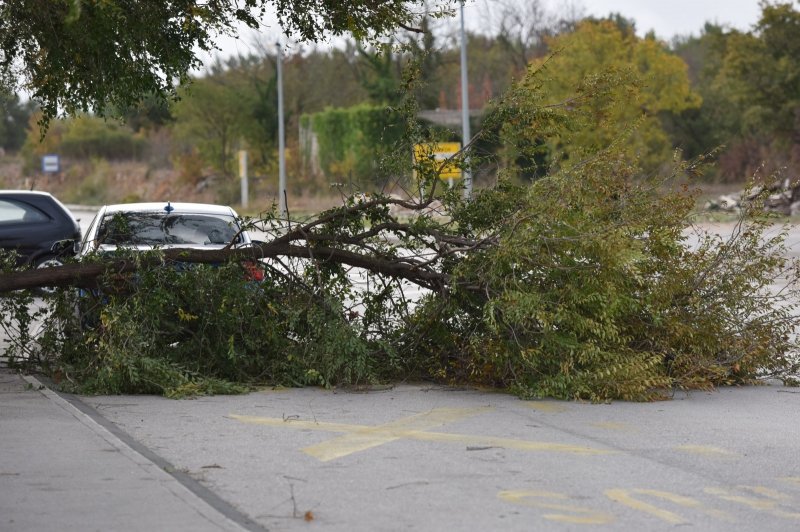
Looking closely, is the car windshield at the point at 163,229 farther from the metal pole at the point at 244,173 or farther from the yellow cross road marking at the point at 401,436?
the metal pole at the point at 244,173

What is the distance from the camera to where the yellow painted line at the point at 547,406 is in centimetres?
951

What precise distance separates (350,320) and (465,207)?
1510 millimetres

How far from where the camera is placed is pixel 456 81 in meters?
77.3

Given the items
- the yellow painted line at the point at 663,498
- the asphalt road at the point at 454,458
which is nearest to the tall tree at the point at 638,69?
the asphalt road at the point at 454,458

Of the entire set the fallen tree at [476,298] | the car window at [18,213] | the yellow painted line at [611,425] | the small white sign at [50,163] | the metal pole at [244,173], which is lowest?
the yellow painted line at [611,425]

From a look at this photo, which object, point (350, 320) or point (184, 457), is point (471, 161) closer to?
point (350, 320)

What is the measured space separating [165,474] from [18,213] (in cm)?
1343

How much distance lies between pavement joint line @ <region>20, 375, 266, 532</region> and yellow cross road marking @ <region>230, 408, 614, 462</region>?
96 cm

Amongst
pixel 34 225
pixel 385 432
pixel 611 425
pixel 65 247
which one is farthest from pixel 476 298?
pixel 34 225

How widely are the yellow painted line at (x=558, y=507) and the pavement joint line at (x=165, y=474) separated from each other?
1.44 metres

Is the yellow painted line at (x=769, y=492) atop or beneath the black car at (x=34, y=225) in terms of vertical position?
beneath

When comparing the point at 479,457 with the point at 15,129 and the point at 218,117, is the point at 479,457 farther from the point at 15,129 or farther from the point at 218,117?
the point at 15,129

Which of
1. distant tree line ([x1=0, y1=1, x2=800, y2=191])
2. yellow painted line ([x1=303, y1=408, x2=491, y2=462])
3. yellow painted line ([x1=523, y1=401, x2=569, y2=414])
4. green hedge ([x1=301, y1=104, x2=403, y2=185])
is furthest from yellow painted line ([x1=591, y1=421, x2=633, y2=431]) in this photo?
green hedge ([x1=301, y1=104, x2=403, y2=185])

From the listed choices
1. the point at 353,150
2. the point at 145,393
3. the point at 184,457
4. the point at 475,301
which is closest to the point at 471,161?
the point at 475,301
